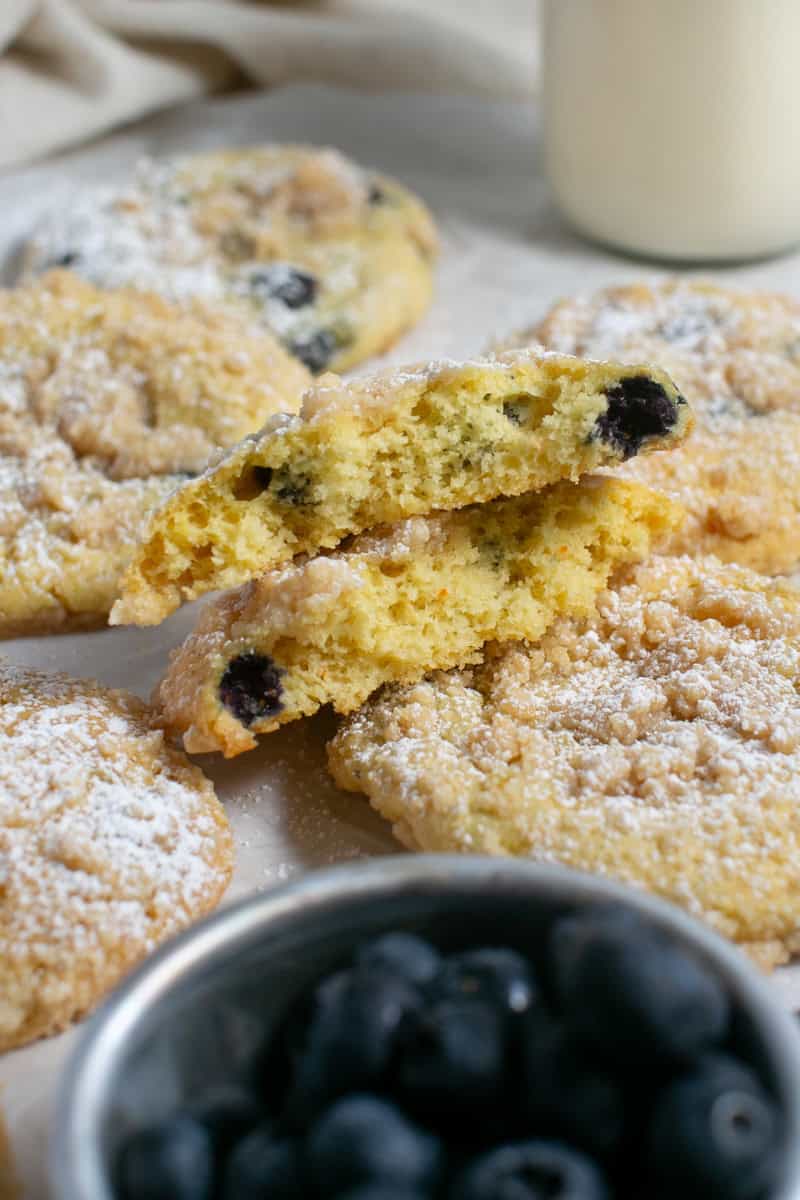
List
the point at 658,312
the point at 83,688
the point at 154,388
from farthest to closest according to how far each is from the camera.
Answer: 1. the point at 658,312
2. the point at 154,388
3. the point at 83,688

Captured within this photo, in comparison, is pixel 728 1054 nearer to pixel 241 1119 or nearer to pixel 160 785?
pixel 241 1119

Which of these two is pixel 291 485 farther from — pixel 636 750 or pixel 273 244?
pixel 273 244

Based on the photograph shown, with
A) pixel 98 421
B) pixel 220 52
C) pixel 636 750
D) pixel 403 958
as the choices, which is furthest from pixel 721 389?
pixel 220 52

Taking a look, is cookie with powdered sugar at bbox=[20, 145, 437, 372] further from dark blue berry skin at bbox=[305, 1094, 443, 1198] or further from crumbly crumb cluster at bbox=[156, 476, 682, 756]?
dark blue berry skin at bbox=[305, 1094, 443, 1198]

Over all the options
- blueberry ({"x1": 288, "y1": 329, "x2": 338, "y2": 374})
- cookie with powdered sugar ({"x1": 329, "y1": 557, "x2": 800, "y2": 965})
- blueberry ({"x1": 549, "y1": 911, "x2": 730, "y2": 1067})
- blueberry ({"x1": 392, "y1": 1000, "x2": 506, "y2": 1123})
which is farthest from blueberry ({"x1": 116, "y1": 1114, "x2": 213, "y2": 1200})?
blueberry ({"x1": 288, "y1": 329, "x2": 338, "y2": 374})

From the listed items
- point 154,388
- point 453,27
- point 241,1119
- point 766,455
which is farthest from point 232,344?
point 453,27
